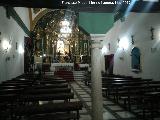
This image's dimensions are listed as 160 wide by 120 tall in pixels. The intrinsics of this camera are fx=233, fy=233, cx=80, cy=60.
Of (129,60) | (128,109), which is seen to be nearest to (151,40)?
(129,60)

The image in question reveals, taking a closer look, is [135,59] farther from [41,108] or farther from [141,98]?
[41,108]

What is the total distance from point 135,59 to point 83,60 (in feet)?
38.8

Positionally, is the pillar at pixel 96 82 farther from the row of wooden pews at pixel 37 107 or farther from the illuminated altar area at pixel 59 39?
the illuminated altar area at pixel 59 39

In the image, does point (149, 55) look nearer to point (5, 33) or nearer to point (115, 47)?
point (115, 47)

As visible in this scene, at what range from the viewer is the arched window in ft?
44.2

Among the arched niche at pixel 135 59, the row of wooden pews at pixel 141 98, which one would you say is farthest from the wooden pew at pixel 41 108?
the arched niche at pixel 135 59

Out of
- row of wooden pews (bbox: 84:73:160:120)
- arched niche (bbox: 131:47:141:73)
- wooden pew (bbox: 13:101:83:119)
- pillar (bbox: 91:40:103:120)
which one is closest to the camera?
pillar (bbox: 91:40:103:120)

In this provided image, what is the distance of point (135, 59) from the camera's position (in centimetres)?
1390

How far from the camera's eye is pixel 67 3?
4137 millimetres

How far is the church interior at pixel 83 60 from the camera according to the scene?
435 centimetres

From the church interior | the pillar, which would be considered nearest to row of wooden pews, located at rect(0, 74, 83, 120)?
the church interior

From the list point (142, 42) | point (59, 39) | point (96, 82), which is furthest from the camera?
point (59, 39)

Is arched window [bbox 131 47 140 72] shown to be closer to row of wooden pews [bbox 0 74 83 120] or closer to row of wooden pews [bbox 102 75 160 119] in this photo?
row of wooden pews [bbox 102 75 160 119]

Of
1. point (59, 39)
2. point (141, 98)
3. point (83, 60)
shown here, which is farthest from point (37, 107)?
point (59, 39)
